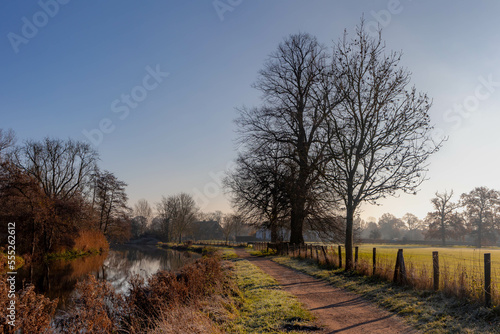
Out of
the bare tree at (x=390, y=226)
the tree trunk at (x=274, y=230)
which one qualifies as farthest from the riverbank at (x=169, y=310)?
the bare tree at (x=390, y=226)

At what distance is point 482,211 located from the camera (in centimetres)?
5791

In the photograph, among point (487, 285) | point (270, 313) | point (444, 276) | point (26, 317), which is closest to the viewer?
point (26, 317)

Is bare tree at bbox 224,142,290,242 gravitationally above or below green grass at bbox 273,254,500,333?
above

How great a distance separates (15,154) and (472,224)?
74.4m

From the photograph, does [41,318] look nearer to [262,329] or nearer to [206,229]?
[262,329]

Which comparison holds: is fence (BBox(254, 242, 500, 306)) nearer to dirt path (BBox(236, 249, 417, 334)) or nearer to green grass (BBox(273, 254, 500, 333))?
green grass (BBox(273, 254, 500, 333))

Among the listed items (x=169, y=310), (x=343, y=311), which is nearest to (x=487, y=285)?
(x=343, y=311)

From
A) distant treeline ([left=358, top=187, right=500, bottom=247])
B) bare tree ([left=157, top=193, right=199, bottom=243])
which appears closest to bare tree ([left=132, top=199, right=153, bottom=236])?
bare tree ([left=157, top=193, right=199, bottom=243])

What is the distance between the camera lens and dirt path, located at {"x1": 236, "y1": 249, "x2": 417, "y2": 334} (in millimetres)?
6602

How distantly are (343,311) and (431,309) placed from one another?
79.2 inches

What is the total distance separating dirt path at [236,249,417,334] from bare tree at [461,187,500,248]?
5989 cm

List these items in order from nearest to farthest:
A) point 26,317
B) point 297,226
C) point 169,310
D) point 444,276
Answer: point 26,317 → point 169,310 → point 444,276 → point 297,226

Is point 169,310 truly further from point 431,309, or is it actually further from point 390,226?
point 390,226

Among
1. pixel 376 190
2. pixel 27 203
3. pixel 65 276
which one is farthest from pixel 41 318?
pixel 27 203
